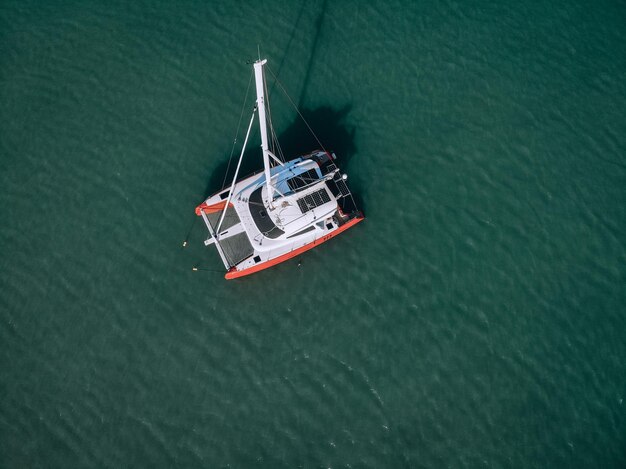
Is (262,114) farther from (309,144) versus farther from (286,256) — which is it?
(286,256)

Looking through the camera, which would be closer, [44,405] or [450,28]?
[44,405]

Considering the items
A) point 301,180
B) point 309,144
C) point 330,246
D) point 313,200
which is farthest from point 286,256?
point 309,144

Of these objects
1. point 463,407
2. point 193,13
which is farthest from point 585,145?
point 193,13

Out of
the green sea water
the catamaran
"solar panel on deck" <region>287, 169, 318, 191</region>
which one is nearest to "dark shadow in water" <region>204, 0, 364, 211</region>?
the green sea water

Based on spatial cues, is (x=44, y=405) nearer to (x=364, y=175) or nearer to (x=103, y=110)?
(x=103, y=110)

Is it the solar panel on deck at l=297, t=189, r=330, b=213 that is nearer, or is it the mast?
the mast

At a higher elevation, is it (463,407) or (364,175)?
(364,175)

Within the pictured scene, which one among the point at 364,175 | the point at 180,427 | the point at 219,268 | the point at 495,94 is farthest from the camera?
the point at 495,94

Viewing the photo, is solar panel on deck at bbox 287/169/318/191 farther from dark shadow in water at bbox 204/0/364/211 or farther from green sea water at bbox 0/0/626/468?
green sea water at bbox 0/0/626/468
